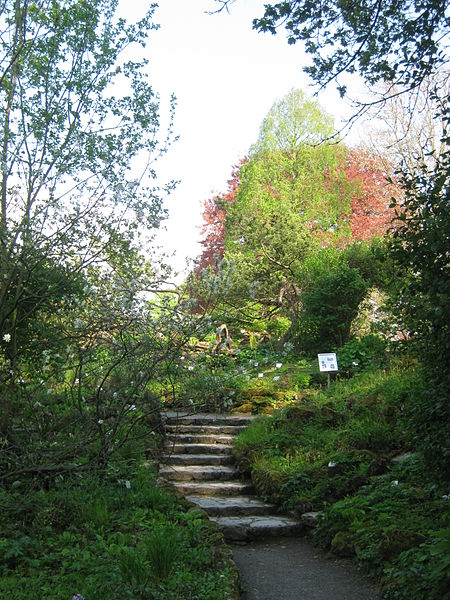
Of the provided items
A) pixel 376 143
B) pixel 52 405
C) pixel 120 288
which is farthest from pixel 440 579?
pixel 376 143

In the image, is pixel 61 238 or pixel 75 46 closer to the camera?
pixel 61 238

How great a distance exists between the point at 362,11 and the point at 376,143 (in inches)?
605

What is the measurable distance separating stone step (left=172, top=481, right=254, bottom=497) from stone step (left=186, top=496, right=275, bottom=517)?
248 millimetres

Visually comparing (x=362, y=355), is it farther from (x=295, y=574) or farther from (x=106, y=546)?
(x=106, y=546)

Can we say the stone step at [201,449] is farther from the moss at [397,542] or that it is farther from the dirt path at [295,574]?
the moss at [397,542]

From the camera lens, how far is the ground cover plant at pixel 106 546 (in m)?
3.38

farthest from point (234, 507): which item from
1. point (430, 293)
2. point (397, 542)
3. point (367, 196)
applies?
point (367, 196)

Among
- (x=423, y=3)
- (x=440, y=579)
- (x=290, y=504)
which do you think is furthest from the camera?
(x=290, y=504)

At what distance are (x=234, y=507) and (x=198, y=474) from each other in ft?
3.78

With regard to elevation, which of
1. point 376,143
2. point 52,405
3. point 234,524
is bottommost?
point 234,524

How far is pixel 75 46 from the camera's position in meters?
5.93

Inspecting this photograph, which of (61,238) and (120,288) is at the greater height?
(61,238)

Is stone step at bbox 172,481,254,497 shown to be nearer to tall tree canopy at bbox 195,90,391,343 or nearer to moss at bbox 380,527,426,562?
moss at bbox 380,527,426,562

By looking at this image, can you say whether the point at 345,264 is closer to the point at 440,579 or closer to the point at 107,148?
the point at 107,148
